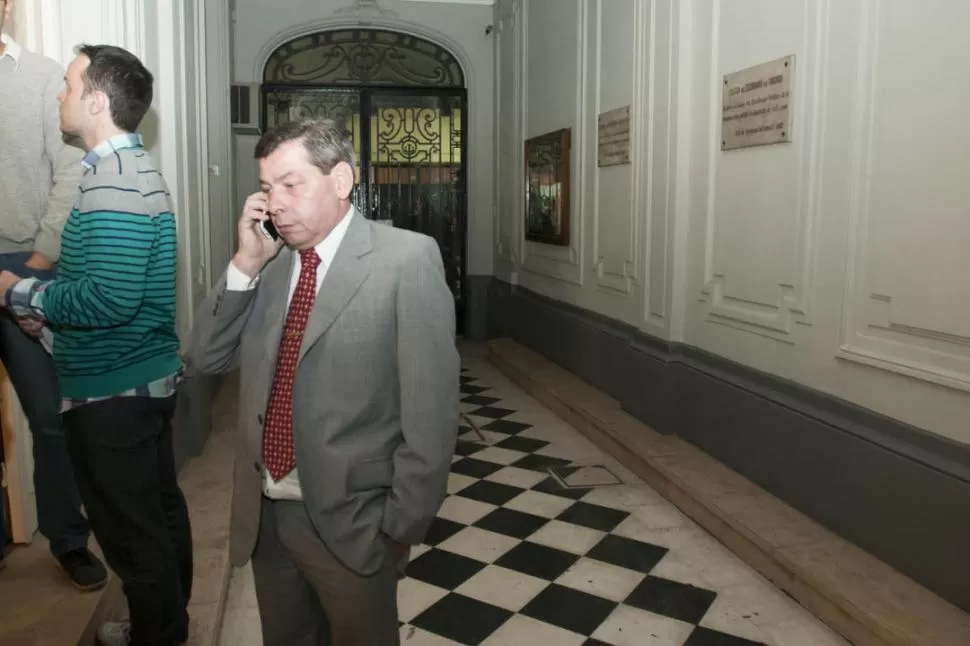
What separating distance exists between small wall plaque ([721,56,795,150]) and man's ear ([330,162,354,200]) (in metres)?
2.86

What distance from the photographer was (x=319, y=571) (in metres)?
1.79

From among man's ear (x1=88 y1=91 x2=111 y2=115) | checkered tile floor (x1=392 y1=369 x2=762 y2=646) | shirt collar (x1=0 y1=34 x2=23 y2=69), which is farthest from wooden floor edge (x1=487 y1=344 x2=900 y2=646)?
shirt collar (x1=0 y1=34 x2=23 y2=69)

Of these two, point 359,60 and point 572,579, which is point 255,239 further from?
point 359,60

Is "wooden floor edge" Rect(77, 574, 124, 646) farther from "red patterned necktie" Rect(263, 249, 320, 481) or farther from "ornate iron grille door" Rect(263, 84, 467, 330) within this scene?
"ornate iron grille door" Rect(263, 84, 467, 330)

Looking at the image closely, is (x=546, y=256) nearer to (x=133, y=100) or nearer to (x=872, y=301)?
(x=872, y=301)

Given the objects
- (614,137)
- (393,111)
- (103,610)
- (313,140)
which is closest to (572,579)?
(103,610)

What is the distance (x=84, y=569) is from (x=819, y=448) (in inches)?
114

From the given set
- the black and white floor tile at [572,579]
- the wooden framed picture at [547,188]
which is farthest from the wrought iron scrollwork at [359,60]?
the black and white floor tile at [572,579]

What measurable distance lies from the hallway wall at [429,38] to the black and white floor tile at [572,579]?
535 cm

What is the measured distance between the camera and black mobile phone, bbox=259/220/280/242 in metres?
1.79

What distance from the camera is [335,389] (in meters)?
1.72

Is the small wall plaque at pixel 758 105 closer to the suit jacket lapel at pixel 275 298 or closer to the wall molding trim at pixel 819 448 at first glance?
the wall molding trim at pixel 819 448

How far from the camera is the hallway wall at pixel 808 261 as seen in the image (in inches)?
122

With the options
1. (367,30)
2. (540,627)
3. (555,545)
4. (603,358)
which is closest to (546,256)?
(603,358)
